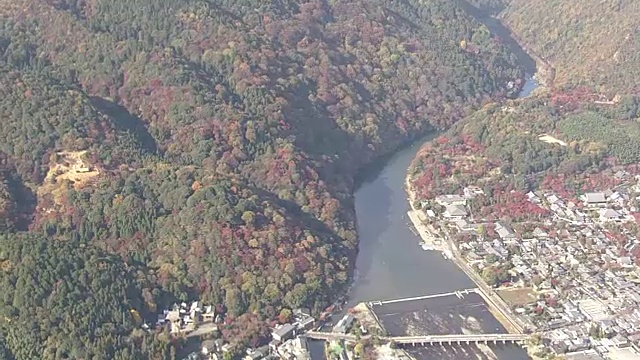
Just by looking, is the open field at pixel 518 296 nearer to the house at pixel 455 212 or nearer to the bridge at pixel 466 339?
the bridge at pixel 466 339

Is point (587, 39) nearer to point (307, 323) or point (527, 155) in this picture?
point (527, 155)

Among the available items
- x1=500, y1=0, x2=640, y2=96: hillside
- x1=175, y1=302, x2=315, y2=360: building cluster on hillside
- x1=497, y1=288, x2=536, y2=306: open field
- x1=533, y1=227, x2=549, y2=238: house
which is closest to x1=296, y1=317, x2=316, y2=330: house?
x1=175, y1=302, x2=315, y2=360: building cluster on hillside

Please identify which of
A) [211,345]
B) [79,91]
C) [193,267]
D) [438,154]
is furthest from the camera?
[438,154]

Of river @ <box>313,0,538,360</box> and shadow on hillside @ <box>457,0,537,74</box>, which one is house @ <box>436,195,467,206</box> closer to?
river @ <box>313,0,538,360</box>

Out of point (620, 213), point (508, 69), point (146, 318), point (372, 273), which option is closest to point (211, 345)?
point (146, 318)

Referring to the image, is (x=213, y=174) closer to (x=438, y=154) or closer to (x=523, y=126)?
(x=438, y=154)

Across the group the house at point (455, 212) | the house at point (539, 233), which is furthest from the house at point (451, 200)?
the house at point (539, 233)
